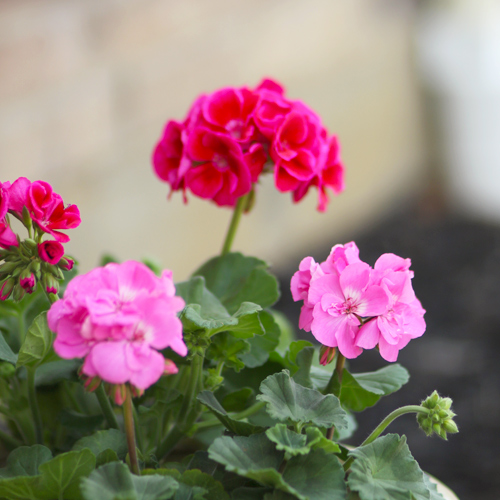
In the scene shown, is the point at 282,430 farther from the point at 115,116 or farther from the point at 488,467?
the point at 115,116

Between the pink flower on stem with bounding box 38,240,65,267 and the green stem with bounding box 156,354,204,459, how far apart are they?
122 mm

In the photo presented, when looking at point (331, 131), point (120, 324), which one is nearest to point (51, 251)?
point (120, 324)

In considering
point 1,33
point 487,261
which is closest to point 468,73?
point 487,261

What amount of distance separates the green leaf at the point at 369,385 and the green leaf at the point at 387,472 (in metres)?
0.07

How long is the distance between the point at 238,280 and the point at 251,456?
0.25 meters

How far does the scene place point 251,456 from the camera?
17.0 inches

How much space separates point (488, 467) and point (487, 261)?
1.03 m

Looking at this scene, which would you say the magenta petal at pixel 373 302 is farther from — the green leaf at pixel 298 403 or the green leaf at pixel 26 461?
the green leaf at pixel 26 461

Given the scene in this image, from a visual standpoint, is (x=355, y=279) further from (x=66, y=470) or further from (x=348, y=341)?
(x=66, y=470)

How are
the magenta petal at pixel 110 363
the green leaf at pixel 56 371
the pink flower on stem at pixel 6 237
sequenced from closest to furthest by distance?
1. the magenta petal at pixel 110 363
2. the pink flower on stem at pixel 6 237
3. the green leaf at pixel 56 371

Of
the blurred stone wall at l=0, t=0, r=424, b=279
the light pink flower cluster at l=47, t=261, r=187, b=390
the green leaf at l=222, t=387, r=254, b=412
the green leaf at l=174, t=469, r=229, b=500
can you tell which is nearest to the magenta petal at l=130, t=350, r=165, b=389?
the light pink flower cluster at l=47, t=261, r=187, b=390

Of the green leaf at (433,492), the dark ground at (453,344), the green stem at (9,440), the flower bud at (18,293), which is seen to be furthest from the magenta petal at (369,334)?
the dark ground at (453,344)

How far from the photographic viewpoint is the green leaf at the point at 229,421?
18.2 inches

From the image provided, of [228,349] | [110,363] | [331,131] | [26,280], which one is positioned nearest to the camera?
[110,363]
